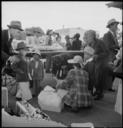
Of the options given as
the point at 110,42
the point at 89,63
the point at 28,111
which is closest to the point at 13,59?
the point at 28,111

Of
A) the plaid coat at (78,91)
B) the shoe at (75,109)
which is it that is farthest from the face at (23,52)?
the shoe at (75,109)

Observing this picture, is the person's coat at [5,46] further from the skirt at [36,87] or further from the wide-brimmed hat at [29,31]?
the skirt at [36,87]

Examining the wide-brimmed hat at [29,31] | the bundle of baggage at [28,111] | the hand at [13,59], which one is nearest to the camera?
the wide-brimmed hat at [29,31]

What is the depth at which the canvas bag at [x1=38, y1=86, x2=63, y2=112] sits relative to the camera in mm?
1756

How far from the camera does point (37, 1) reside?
4.04 ft

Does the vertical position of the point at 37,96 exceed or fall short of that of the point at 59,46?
it falls short

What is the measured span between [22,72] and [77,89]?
47 cm

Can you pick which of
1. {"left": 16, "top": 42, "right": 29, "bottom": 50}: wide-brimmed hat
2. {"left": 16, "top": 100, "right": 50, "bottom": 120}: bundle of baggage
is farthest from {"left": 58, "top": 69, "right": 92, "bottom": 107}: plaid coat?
{"left": 16, "top": 42, "right": 29, "bottom": 50}: wide-brimmed hat

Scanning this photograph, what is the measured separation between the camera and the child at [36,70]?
160 cm

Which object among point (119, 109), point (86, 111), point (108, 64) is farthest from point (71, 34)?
point (86, 111)

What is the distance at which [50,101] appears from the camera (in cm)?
181

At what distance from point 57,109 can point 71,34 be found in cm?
58

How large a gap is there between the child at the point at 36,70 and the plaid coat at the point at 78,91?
227 mm

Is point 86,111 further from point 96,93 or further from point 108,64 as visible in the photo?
point 108,64
